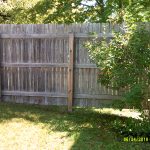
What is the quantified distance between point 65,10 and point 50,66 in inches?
172

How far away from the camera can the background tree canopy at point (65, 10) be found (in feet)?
39.0

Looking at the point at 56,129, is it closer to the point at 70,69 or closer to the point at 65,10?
the point at 70,69

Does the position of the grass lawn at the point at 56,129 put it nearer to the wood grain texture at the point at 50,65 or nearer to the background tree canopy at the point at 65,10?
the wood grain texture at the point at 50,65

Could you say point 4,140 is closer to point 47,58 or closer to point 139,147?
point 139,147

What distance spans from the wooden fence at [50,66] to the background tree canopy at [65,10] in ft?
7.17

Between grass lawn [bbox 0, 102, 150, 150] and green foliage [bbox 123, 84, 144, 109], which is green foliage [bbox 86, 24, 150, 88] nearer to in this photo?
green foliage [bbox 123, 84, 144, 109]

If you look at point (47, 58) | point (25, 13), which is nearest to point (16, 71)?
point (47, 58)

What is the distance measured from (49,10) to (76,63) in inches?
236

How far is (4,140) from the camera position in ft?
22.4

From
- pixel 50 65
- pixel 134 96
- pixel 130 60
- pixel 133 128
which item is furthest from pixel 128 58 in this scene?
pixel 50 65

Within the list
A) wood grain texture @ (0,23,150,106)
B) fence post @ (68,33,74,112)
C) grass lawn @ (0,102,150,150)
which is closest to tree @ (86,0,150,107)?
grass lawn @ (0,102,150,150)

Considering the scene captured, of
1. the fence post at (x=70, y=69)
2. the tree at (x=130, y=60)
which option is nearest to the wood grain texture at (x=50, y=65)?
the fence post at (x=70, y=69)

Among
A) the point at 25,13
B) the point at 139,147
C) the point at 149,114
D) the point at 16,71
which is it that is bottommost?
the point at 139,147

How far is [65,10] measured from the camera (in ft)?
43.9
